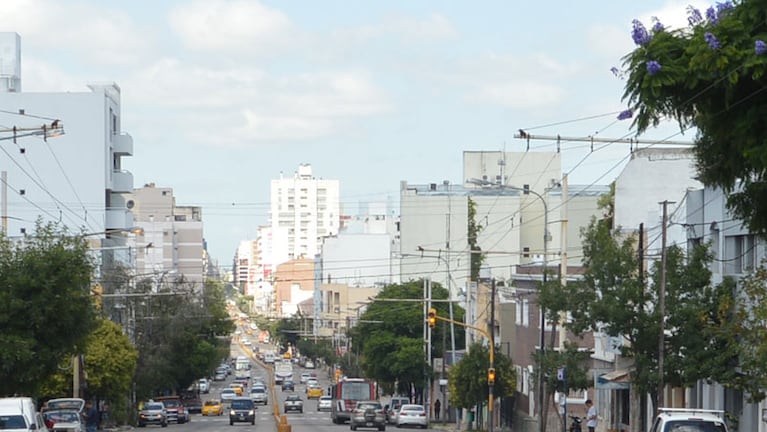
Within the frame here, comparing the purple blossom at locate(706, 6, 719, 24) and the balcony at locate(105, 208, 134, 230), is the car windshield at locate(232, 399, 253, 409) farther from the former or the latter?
the purple blossom at locate(706, 6, 719, 24)

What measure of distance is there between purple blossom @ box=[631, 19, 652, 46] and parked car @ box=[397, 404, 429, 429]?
59.8 metres

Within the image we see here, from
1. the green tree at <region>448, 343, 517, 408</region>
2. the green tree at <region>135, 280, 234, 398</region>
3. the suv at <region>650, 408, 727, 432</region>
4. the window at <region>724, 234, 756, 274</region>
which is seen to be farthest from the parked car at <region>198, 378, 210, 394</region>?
the suv at <region>650, 408, 727, 432</region>

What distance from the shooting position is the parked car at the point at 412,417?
75375mm

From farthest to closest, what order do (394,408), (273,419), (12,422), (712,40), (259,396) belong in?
1. (259,396)
2. (394,408)
3. (273,419)
4. (12,422)
5. (712,40)

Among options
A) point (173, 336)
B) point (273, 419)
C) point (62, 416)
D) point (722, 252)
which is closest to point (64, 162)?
point (173, 336)

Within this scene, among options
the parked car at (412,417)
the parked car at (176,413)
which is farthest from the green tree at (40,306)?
the parked car at (176,413)

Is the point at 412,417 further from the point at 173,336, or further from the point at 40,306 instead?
the point at 40,306

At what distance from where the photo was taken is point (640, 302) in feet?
131

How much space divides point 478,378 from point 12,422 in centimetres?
3594

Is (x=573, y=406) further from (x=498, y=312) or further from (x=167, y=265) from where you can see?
(x=167, y=265)

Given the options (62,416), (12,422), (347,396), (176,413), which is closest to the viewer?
(12,422)

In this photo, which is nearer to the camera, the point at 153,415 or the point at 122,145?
the point at 153,415

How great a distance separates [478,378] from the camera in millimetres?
66812

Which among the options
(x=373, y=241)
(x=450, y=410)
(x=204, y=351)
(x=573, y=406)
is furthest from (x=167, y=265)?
(x=573, y=406)
